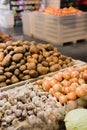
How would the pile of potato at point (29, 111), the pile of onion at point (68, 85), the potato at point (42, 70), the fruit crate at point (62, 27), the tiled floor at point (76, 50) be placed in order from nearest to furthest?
1. the pile of potato at point (29, 111)
2. the pile of onion at point (68, 85)
3. the potato at point (42, 70)
4. the tiled floor at point (76, 50)
5. the fruit crate at point (62, 27)

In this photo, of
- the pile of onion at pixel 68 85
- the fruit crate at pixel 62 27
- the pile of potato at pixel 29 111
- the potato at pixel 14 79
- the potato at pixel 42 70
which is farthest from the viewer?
the fruit crate at pixel 62 27

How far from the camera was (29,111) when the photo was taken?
5.35ft

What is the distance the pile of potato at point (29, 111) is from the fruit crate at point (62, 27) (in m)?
4.54

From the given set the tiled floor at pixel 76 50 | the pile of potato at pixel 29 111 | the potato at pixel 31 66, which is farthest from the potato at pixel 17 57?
the tiled floor at pixel 76 50

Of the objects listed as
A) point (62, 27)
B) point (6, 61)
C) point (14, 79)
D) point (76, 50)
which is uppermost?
point (6, 61)

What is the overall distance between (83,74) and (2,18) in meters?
8.05

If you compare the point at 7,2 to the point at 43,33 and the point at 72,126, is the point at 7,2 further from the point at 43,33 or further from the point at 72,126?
the point at 72,126

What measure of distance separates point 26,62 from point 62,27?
4.04 m

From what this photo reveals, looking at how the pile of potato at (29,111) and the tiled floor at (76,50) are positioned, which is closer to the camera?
the pile of potato at (29,111)

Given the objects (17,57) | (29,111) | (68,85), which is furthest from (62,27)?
(29,111)

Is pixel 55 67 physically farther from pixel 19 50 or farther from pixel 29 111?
pixel 29 111

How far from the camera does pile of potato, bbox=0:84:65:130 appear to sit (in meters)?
1.49

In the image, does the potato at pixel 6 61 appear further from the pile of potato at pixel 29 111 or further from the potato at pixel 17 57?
the pile of potato at pixel 29 111

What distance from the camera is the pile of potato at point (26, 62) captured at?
225 centimetres
